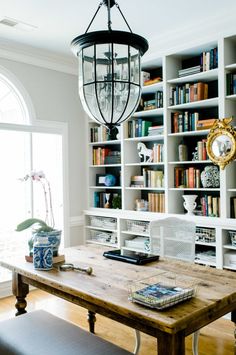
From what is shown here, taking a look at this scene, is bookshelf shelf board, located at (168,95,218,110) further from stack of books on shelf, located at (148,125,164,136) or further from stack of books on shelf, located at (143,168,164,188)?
stack of books on shelf, located at (143,168,164,188)

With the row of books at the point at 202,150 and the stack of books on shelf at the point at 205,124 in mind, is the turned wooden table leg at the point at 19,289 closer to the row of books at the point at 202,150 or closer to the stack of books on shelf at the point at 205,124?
the row of books at the point at 202,150

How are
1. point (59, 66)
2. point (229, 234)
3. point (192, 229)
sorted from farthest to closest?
point (59, 66) → point (229, 234) → point (192, 229)

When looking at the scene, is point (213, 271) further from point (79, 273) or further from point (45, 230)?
point (45, 230)

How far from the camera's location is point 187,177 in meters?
3.84

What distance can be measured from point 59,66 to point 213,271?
133 inches

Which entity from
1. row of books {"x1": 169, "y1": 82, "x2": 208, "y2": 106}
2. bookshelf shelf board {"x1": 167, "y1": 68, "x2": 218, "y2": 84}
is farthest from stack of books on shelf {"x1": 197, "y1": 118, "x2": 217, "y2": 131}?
bookshelf shelf board {"x1": 167, "y1": 68, "x2": 218, "y2": 84}

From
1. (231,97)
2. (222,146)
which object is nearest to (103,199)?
(222,146)

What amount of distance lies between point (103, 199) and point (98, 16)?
91.2 inches

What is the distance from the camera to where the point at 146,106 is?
4.22 meters

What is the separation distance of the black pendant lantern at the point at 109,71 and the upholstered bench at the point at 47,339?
1.23m

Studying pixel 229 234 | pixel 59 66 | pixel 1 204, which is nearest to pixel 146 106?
pixel 59 66

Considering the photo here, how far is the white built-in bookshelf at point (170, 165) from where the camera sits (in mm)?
3416

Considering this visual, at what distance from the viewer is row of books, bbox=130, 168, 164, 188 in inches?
161

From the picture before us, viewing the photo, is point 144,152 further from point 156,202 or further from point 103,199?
point 103,199
